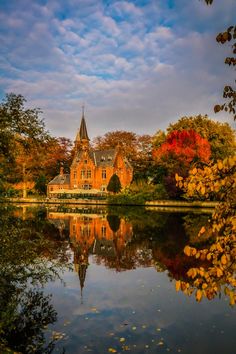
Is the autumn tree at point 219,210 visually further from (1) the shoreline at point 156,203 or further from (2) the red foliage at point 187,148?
(2) the red foliage at point 187,148

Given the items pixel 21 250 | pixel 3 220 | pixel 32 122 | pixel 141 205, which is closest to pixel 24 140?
pixel 32 122

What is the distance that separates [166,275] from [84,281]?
2709mm

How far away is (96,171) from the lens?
209 feet

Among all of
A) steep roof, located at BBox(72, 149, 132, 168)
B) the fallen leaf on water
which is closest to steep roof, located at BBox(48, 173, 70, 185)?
steep roof, located at BBox(72, 149, 132, 168)

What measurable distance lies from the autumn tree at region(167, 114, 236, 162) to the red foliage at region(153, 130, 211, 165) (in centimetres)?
482

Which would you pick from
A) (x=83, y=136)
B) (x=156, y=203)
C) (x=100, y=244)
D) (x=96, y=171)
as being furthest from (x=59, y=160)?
(x=100, y=244)

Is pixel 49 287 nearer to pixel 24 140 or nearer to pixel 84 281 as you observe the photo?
pixel 84 281

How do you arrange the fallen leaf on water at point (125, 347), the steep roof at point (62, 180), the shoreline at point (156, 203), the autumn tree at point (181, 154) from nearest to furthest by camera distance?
the fallen leaf on water at point (125, 347), the shoreline at point (156, 203), the autumn tree at point (181, 154), the steep roof at point (62, 180)

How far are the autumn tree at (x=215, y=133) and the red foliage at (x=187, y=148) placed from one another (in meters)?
4.82

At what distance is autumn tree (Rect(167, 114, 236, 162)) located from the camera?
155 ft

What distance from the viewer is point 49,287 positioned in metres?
9.66

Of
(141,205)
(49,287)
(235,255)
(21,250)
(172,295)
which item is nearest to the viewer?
(235,255)

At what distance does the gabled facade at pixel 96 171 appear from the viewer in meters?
62.2

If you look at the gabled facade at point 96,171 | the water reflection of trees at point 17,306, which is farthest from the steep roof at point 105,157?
the water reflection of trees at point 17,306
